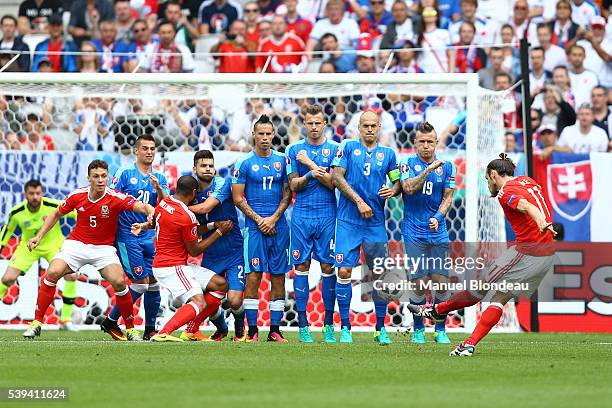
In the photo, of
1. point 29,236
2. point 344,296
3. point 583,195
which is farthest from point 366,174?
point 29,236

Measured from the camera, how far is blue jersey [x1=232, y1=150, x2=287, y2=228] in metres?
13.7

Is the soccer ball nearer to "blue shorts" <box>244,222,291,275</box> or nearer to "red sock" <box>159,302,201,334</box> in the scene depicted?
"blue shorts" <box>244,222,291,275</box>

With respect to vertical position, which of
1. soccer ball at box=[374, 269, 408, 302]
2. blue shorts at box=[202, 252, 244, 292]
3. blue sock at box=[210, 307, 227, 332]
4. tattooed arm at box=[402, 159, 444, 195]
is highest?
tattooed arm at box=[402, 159, 444, 195]

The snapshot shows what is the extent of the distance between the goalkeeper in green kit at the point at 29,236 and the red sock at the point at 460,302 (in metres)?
5.73

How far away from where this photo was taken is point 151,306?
14.3 m

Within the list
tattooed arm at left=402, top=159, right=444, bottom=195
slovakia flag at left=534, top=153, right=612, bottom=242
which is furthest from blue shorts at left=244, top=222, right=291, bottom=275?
slovakia flag at left=534, top=153, right=612, bottom=242

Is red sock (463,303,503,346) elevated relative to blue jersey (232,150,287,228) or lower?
lower

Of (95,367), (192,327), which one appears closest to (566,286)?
(192,327)

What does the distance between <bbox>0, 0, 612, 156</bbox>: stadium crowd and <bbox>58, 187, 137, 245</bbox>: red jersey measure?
369 centimetres

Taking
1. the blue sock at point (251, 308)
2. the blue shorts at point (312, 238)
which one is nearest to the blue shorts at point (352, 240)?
the blue shorts at point (312, 238)

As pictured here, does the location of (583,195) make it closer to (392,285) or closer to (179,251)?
(392,285)

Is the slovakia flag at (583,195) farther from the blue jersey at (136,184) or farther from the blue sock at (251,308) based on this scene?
the blue jersey at (136,184)

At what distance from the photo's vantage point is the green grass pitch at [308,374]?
26.2ft

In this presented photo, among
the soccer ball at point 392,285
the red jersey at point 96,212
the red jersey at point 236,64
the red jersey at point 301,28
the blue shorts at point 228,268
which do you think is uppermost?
the red jersey at point 301,28
